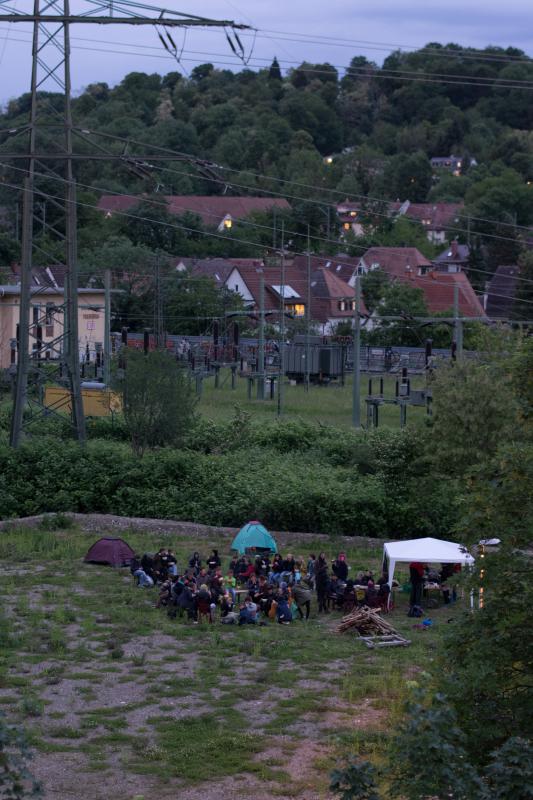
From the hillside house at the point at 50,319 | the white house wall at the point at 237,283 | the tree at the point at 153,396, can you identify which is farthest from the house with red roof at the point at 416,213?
the tree at the point at 153,396

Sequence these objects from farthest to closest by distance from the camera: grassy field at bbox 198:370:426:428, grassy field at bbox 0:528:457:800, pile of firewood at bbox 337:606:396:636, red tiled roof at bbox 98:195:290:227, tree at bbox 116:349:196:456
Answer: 1. red tiled roof at bbox 98:195:290:227
2. grassy field at bbox 198:370:426:428
3. tree at bbox 116:349:196:456
4. pile of firewood at bbox 337:606:396:636
5. grassy field at bbox 0:528:457:800

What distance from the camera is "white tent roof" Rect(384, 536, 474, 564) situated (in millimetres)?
20062

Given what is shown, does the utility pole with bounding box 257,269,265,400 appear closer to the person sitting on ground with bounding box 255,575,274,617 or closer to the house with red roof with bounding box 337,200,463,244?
the person sitting on ground with bounding box 255,575,274,617

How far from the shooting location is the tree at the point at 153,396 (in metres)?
31.3

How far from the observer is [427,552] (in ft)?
66.3

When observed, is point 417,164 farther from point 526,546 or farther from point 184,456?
point 526,546

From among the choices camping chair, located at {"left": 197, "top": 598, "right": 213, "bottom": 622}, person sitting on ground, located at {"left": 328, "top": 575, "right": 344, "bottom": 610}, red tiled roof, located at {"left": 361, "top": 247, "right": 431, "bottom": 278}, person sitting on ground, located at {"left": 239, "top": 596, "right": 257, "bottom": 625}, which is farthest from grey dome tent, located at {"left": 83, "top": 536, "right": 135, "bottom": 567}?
red tiled roof, located at {"left": 361, "top": 247, "right": 431, "bottom": 278}

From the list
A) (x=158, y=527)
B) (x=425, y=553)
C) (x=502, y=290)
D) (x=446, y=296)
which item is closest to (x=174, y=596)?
(x=425, y=553)

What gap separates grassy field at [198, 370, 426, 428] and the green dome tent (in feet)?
47.2

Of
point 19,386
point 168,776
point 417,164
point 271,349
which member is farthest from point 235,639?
point 417,164

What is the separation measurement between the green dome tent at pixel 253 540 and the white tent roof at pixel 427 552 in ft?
13.7

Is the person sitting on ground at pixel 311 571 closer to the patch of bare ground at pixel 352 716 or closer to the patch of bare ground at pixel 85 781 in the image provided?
the patch of bare ground at pixel 352 716

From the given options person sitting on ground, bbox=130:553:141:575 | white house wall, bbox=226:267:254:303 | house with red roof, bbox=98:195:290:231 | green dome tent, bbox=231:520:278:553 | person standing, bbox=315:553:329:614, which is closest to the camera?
person standing, bbox=315:553:329:614

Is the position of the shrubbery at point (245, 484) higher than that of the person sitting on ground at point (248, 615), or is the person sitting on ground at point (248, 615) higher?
the shrubbery at point (245, 484)
